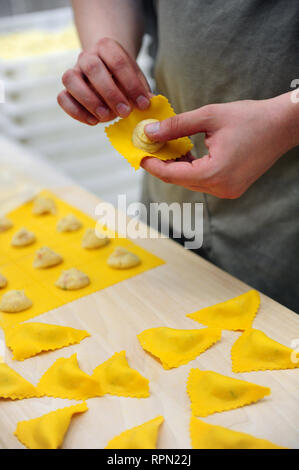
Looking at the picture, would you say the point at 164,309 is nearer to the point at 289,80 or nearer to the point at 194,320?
the point at 194,320

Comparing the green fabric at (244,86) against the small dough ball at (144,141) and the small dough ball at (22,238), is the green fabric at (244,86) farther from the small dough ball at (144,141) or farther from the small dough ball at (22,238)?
the small dough ball at (22,238)

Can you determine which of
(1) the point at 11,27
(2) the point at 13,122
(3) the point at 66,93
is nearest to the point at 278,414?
(3) the point at 66,93

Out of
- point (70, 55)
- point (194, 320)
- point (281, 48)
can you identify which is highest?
point (281, 48)

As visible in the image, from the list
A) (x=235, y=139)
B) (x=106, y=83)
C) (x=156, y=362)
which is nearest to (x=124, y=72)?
(x=106, y=83)

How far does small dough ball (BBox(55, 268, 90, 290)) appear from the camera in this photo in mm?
877

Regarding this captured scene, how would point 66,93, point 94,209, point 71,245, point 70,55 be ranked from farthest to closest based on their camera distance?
point 70,55 < point 94,209 < point 71,245 < point 66,93

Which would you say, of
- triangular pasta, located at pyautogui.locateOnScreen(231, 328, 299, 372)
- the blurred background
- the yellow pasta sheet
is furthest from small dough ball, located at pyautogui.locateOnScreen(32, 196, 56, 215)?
the blurred background

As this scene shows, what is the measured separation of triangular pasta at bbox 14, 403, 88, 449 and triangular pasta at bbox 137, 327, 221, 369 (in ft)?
0.50

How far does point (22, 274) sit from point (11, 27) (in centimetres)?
156

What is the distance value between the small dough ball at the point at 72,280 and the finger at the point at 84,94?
0.29 metres

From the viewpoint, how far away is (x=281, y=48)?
83cm

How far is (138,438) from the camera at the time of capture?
561 millimetres

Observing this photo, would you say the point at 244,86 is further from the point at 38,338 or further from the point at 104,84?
the point at 38,338

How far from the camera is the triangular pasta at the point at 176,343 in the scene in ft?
2.29
